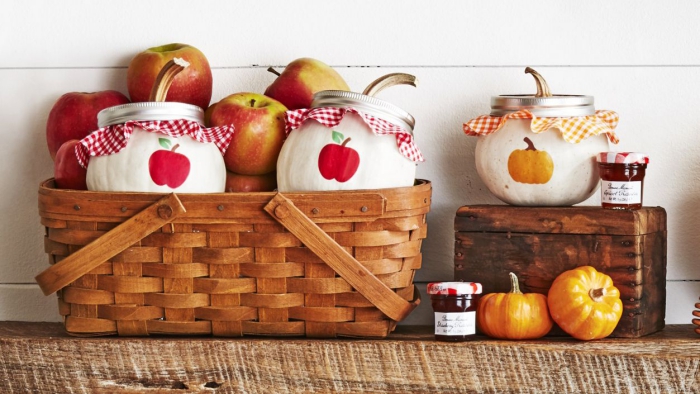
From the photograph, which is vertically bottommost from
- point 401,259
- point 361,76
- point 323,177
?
point 401,259

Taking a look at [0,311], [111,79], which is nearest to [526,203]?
[111,79]

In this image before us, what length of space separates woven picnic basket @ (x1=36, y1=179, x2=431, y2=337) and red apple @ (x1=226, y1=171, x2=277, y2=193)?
4.0 inches

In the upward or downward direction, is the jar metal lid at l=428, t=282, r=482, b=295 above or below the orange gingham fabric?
below

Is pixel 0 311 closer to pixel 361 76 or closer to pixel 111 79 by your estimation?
pixel 111 79

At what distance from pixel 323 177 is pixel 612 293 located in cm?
38

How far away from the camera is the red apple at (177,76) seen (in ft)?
3.65

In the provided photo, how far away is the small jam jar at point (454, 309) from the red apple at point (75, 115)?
1.69 ft

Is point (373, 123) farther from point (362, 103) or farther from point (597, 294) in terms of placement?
point (597, 294)

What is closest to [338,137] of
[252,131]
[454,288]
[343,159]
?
[343,159]

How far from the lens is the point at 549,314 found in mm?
1022

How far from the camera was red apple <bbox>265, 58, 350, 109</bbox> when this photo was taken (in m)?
1.10

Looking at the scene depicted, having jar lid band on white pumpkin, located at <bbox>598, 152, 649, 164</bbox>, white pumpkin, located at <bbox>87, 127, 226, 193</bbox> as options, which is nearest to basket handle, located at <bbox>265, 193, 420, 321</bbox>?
white pumpkin, located at <bbox>87, 127, 226, 193</bbox>

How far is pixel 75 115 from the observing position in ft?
3.66

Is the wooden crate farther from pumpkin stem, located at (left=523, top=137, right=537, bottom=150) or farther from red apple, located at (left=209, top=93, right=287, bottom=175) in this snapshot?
red apple, located at (left=209, top=93, right=287, bottom=175)
